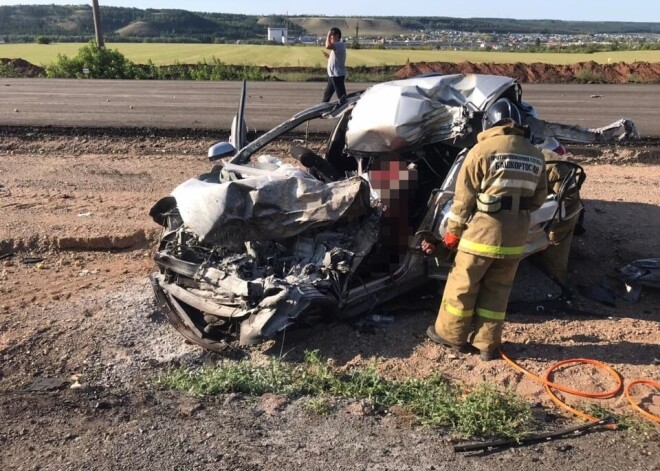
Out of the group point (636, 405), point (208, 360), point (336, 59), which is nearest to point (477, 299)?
point (636, 405)

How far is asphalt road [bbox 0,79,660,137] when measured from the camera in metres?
14.9

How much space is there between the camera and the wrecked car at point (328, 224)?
4.80 metres

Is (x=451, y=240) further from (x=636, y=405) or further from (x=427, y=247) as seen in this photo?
(x=636, y=405)

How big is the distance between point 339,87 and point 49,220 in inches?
291

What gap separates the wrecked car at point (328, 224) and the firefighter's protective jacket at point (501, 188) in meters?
0.58

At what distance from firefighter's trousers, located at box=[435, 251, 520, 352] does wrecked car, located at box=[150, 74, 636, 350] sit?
1.41 ft

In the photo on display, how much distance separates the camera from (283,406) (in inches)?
161

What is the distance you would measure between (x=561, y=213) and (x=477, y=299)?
141 centimetres

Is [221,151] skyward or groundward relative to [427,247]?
skyward

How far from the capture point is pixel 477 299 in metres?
4.73

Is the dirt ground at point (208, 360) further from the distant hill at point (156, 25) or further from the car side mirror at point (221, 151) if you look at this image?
the distant hill at point (156, 25)

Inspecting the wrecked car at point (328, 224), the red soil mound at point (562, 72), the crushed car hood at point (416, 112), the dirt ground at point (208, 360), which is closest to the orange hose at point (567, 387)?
the dirt ground at point (208, 360)

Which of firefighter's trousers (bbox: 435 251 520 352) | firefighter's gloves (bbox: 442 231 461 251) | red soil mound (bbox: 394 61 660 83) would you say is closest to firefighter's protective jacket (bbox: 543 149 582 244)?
firefighter's trousers (bbox: 435 251 520 352)

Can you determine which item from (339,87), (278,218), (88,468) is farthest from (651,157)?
(88,468)
